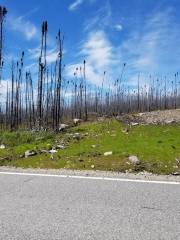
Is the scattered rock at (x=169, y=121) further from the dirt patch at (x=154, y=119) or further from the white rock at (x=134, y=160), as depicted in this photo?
the white rock at (x=134, y=160)

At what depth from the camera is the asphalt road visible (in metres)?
5.57

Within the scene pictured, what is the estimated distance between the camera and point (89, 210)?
22.0 feet

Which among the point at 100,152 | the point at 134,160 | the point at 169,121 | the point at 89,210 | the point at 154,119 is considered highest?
the point at 154,119

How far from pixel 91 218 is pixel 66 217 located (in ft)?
1.31

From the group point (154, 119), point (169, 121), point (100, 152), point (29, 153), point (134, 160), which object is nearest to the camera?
point (134, 160)

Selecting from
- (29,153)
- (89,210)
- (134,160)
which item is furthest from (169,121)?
(89,210)

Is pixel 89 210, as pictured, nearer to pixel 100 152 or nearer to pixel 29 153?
pixel 100 152

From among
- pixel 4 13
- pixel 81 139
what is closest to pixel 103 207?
pixel 81 139

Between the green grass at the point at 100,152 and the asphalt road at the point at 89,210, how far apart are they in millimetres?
3262

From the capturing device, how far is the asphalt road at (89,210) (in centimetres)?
557

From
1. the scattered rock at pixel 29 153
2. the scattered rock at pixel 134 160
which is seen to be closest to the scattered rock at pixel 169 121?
the scattered rock at pixel 29 153

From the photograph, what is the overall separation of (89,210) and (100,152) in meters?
8.12

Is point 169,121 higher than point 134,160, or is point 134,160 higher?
point 169,121

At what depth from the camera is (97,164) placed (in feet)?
41.9
